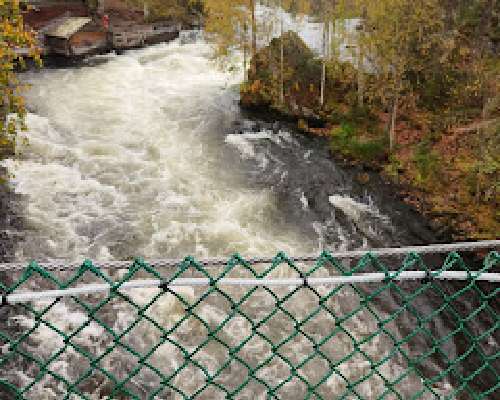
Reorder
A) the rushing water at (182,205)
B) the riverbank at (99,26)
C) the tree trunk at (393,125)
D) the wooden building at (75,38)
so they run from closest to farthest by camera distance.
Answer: the rushing water at (182,205), the tree trunk at (393,125), the wooden building at (75,38), the riverbank at (99,26)

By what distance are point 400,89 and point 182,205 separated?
334 inches

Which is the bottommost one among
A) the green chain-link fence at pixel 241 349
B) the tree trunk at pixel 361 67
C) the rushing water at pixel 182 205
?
the green chain-link fence at pixel 241 349

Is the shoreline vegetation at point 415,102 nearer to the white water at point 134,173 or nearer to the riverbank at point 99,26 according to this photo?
the white water at point 134,173

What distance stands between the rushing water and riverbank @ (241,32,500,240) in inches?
35.8

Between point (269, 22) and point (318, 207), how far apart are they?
32.7ft

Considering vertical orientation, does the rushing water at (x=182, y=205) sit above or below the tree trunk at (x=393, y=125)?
below

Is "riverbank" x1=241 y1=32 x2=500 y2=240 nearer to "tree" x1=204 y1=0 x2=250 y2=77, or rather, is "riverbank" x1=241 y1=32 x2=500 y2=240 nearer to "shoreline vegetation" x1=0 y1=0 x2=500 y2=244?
"shoreline vegetation" x1=0 y1=0 x2=500 y2=244

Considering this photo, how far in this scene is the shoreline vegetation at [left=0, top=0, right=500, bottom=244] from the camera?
1543cm

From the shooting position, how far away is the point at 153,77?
80.2 ft

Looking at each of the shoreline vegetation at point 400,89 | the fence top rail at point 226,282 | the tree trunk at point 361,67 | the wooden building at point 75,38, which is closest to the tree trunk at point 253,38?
the shoreline vegetation at point 400,89

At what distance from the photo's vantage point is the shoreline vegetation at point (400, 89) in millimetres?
15430

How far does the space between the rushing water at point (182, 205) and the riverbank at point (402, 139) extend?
91 cm

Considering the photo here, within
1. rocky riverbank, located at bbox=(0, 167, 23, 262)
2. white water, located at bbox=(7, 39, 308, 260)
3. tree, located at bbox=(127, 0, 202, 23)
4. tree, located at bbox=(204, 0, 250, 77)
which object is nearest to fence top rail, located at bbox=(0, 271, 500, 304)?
white water, located at bbox=(7, 39, 308, 260)

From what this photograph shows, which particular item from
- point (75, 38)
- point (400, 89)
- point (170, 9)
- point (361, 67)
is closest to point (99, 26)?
point (75, 38)
